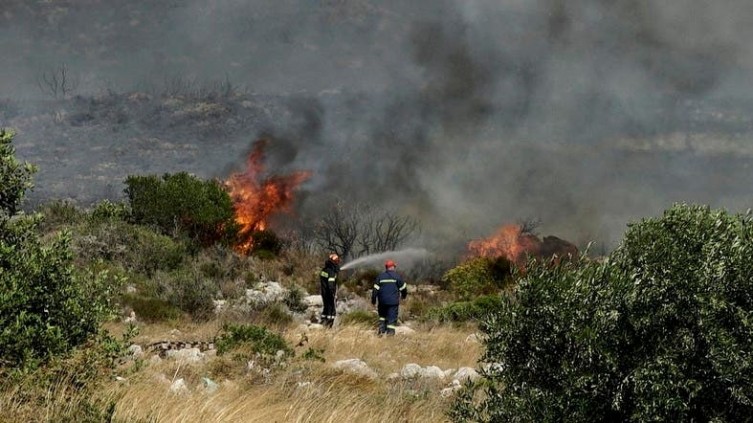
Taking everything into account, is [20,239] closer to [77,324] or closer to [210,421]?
[77,324]

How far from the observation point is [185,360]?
8.23 meters

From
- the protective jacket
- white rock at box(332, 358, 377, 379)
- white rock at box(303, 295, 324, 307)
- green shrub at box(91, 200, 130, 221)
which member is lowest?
white rock at box(332, 358, 377, 379)

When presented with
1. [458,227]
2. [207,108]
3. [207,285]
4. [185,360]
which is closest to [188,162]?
[207,108]

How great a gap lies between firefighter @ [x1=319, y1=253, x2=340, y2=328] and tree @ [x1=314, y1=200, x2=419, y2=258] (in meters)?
22.2

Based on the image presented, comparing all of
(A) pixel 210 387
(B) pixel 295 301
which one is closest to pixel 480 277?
(B) pixel 295 301

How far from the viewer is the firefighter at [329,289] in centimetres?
1593

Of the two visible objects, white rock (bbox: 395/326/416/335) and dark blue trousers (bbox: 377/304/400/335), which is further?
white rock (bbox: 395/326/416/335)

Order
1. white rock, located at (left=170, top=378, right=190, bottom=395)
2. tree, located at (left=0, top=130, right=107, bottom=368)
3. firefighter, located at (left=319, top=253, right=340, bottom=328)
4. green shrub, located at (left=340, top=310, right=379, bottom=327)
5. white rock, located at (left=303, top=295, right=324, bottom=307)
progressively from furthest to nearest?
white rock, located at (left=303, top=295, right=324, bottom=307) < green shrub, located at (left=340, top=310, right=379, bottom=327) < firefighter, located at (left=319, top=253, right=340, bottom=328) < white rock, located at (left=170, top=378, right=190, bottom=395) < tree, located at (left=0, top=130, right=107, bottom=368)

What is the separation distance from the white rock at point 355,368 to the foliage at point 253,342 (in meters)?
0.76

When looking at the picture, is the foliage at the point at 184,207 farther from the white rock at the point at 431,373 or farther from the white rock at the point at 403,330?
the white rock at the point at 431,373

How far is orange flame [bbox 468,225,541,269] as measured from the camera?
38.5 metres

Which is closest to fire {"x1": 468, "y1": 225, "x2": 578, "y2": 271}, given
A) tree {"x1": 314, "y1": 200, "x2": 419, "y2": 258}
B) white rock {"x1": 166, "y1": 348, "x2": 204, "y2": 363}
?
tree {"x1": 314, "y1": 200, "x2": 419, "y2": 258}

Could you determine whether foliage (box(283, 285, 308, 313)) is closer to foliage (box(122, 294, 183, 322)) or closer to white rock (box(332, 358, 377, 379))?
foliage (box(122, 294, 183, 322))

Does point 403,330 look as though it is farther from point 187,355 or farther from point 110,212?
point 110,212
